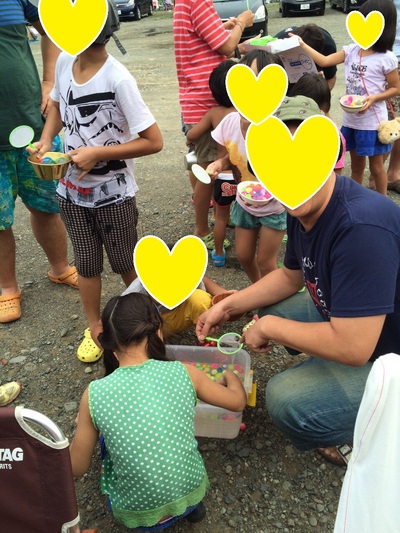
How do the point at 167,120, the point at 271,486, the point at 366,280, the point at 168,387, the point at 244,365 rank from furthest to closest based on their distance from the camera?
the point at 167,120 < the point at 244,365 < the point at 271,486 < the point at 168,387 < the point at 366,280

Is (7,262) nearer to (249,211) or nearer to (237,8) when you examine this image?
(249,211)

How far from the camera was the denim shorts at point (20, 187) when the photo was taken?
238 cm

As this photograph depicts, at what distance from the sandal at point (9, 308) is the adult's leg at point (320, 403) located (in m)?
1.58

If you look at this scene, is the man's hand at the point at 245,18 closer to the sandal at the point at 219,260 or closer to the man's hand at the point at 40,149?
the sandal at the point at 219,260

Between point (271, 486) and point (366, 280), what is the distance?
88 cm

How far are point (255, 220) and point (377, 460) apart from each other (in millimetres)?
1540

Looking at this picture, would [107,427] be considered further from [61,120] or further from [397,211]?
[61,120]

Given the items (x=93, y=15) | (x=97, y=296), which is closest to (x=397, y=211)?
(x=93, y=15)

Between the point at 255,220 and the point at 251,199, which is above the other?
the point at 251,199

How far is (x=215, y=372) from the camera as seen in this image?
2076 mm

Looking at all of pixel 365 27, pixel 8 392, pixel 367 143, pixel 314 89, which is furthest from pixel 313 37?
pixel 8 392

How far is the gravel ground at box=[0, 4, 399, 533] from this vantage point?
5.45 feet

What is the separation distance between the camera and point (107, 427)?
1.37m

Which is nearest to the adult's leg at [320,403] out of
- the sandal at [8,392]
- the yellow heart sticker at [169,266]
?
the yellow heart sticker at [169,266]
